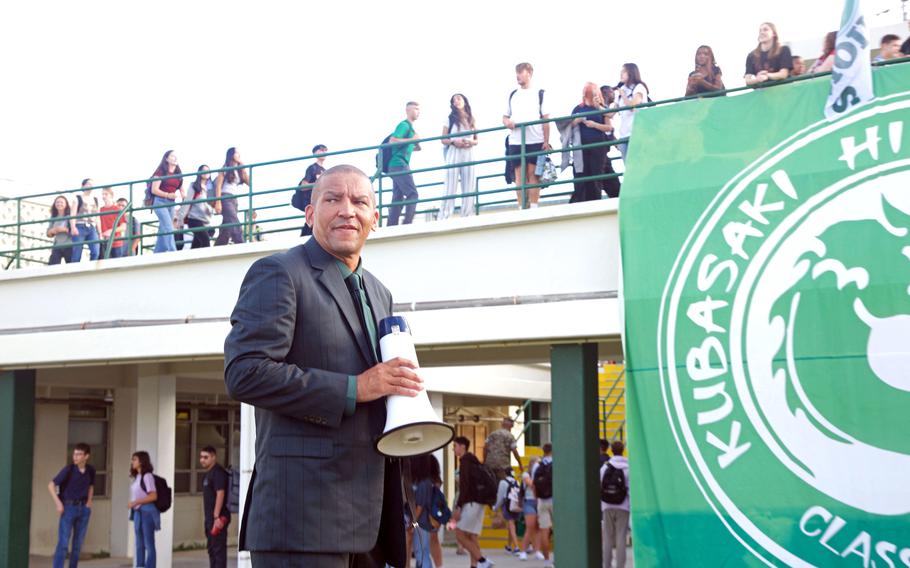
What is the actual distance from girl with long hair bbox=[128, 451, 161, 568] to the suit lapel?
1280 cm

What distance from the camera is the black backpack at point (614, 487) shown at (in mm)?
14586

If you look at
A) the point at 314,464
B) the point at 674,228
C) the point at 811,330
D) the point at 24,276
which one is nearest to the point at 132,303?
the point at 24,276

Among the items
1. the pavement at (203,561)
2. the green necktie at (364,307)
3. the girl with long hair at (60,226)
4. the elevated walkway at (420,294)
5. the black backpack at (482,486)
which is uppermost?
the girl with long hair at (60,226)

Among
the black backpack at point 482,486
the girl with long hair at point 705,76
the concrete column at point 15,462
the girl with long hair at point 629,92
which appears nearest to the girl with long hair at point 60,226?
the concrete column at point 15,462

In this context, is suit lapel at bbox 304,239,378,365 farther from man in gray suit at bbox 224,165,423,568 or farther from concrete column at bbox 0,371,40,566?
concrete column at bbox 0,371,40,566

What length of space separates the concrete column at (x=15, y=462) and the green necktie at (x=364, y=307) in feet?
42.4

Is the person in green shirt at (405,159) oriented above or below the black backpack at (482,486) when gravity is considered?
above

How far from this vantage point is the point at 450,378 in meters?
21.4

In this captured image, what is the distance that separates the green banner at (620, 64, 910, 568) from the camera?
8703mm

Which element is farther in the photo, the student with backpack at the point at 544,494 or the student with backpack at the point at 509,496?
the student with backpack at the point at 509,496

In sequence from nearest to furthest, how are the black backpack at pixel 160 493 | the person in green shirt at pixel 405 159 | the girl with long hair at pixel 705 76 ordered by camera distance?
the girl with long hair at pixel 705 76 < the person in green shirt at pixel 405 159 < the black backpack at pixel 160 493

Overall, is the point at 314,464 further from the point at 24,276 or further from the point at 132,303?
the point at 24,276

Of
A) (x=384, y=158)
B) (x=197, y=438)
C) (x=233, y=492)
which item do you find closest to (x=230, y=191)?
(x=384, y=158)

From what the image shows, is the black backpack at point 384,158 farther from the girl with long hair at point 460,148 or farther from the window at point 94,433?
the window at point 94,433
